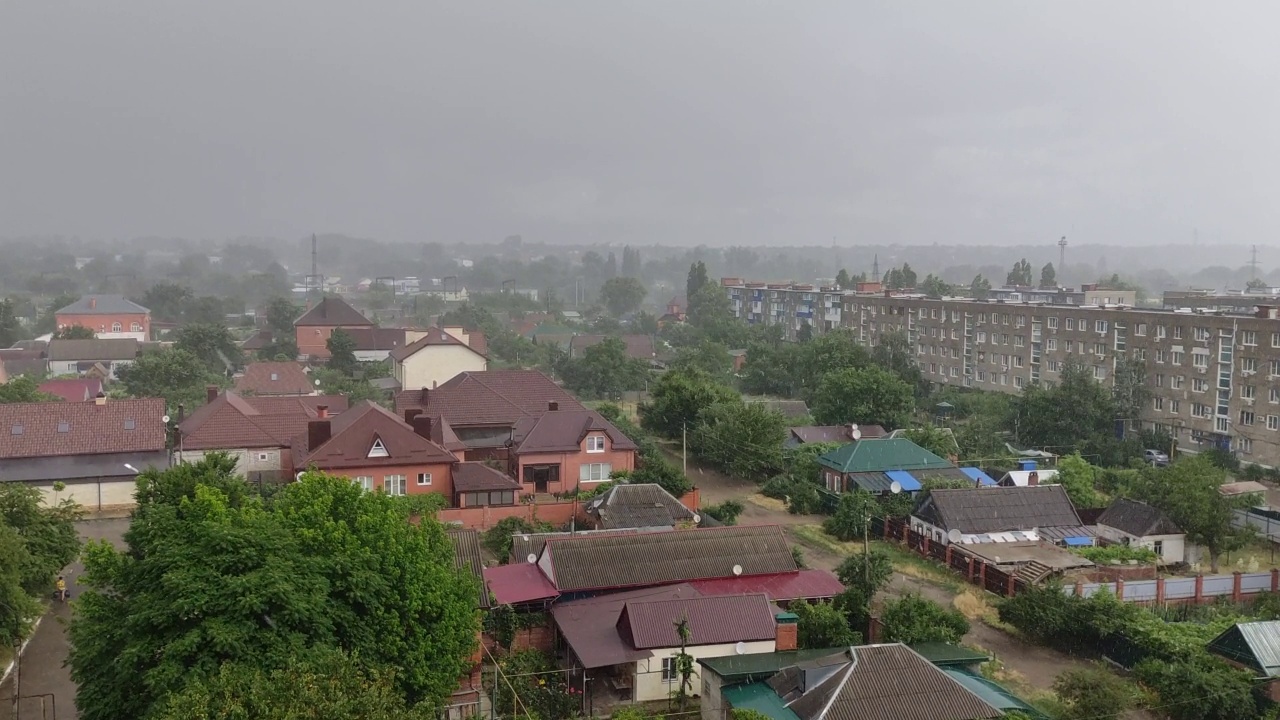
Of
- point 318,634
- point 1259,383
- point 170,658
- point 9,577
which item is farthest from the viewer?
point 1259,383

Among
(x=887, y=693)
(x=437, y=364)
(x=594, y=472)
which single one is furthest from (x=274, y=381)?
(x=887, y=693)

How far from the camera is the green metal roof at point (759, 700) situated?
1309 cm

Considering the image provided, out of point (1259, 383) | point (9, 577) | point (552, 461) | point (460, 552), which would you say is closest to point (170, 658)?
point (9, 577)

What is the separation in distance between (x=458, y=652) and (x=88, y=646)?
4.29m

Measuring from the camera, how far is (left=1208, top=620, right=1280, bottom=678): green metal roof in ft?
48.8

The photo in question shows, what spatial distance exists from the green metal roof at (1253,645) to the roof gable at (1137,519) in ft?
23.9

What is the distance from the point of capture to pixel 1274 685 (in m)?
14.5

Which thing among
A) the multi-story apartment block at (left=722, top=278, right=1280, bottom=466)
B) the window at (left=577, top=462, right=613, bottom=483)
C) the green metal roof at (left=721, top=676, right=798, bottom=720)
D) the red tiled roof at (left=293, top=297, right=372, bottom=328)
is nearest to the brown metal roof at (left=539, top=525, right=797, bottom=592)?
the green metal roof at (left=721, top=676, right=798, bottom=720)

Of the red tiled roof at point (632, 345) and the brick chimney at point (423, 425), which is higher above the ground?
the brick chimney at point (423, 425)

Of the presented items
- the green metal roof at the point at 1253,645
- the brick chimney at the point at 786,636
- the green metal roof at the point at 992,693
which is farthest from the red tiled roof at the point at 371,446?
the green metal roof at the point at 1253,645

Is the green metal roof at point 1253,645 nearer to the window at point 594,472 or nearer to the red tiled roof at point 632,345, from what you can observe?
the window at point 594,472

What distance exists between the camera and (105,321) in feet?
215

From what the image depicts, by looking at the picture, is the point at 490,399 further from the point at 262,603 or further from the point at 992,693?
the point at 992,693

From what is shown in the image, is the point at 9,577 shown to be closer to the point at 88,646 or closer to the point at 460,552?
the point at 88,646
